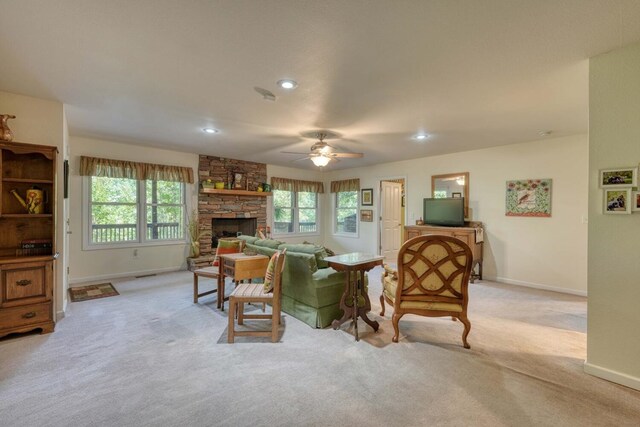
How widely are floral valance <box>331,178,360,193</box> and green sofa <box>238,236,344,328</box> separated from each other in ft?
14.6

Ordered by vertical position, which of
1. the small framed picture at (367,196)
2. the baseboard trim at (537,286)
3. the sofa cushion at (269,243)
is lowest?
the baseboard trim at (537,286)

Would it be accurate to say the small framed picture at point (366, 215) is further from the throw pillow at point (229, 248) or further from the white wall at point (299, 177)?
the throw pillow at point (229, 248)

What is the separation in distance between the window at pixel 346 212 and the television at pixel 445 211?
2.20 metres

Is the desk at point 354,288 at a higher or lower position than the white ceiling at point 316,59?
lower

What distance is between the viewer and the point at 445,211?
5660 mm

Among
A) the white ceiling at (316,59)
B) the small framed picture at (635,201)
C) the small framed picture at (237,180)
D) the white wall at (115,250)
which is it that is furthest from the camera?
the small framed picture at (237,180)

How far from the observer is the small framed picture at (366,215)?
291 inches

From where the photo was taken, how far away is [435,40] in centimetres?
198

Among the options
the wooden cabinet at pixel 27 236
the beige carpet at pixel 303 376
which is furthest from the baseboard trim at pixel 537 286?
the wooden cabinet at pixel 27 236

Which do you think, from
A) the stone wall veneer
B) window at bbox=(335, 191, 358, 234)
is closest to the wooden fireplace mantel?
the stone wall veneer

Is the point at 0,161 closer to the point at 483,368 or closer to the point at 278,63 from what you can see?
the point at 278,63

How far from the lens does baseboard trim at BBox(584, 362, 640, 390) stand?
2070 mm

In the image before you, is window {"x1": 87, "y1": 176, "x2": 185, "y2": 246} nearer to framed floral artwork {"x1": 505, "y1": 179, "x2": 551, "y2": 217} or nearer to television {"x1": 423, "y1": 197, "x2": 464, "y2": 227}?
television {"x1": 423, "y1": 197, "x2": 464, "y2": 227}

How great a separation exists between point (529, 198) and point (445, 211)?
133 centimetres
